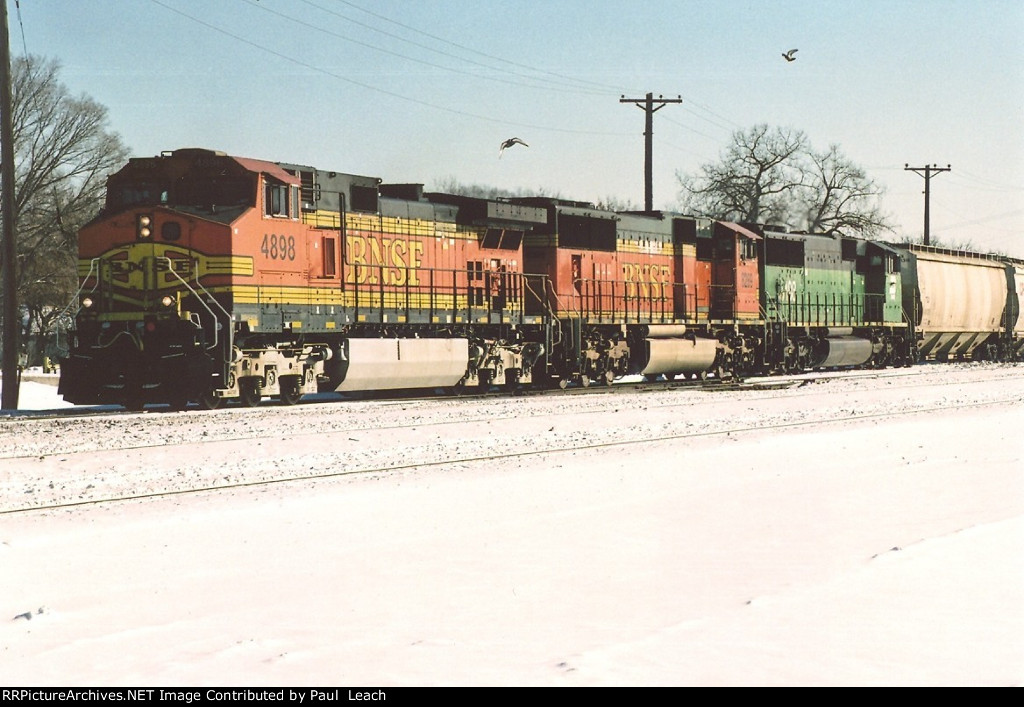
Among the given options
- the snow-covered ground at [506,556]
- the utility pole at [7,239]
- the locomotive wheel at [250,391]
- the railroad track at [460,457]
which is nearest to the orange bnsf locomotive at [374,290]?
the locomotive wheel at [250,391]

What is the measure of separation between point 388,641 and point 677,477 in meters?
6.65

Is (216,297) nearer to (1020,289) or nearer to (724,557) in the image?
(724,557)

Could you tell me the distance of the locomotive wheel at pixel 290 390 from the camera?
65.1 ft

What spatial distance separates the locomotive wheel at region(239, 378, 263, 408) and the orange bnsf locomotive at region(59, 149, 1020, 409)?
0.03m

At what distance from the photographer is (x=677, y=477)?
39.2 ft

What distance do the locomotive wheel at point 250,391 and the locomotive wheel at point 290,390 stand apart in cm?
58

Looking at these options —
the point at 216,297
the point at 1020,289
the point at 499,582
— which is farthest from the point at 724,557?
the point at 1020,289

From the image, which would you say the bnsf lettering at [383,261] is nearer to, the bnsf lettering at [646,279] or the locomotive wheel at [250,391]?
the locomotive wheel at [250,391]

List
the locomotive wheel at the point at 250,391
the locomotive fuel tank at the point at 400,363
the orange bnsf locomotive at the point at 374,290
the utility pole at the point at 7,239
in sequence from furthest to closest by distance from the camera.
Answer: the utility pole at the point at 7,239 → the locomotive fuel tank at the point at 400,363 → the locomotive wheel at the point at 250,391 → the orange bnsf locomotive at the point at 374,290

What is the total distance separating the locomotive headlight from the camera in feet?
60.2

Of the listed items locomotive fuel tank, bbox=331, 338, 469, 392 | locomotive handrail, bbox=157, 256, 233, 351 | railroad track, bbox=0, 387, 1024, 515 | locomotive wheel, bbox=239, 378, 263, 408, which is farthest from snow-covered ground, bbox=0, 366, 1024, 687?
locomotive fuel tank, bbox=331, 338, 469, 392

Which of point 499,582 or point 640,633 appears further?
point 499,582

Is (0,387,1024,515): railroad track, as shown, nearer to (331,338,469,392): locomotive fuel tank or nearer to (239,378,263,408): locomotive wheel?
(239,378,263,408): locomotive wheel

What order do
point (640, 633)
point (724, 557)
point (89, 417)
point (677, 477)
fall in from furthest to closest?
point (89, 417) < point (677, 477) < point (724, 557) < point (640, 633)
